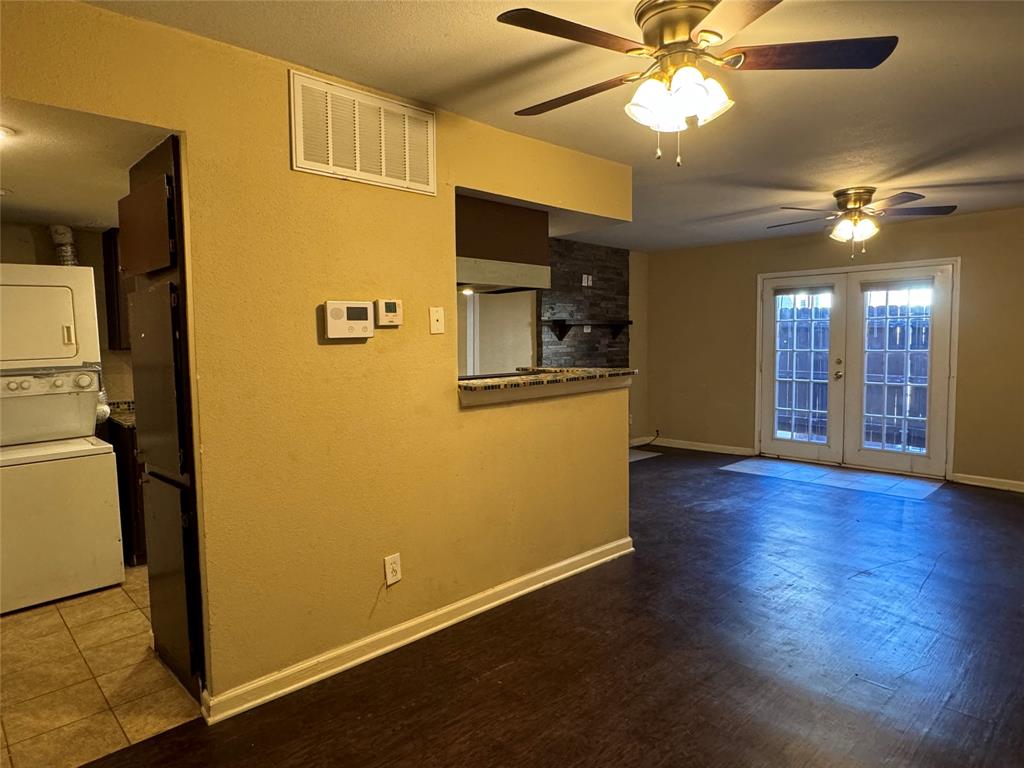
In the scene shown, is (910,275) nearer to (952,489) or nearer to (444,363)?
(952,489)

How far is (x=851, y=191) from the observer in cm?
408

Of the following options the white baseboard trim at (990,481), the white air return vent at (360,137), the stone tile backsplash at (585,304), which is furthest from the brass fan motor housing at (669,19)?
the white baseboard trim at (990,481)

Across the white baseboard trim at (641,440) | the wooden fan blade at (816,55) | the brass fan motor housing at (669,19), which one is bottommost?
the white baseboard trim at (641,440)

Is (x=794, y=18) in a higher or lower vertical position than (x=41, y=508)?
higher

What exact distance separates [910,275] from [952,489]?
189cm

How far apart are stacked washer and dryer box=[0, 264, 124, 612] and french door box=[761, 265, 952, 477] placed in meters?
5.87

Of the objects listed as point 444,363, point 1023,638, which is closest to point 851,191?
point 1023,638

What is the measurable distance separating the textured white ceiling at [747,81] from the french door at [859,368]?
1.63 meters

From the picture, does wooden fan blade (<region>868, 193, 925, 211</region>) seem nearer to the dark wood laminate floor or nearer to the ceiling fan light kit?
the dark wood laminate floor

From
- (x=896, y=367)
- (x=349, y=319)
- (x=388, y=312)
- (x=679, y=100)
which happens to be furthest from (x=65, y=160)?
(x=896, y=367)

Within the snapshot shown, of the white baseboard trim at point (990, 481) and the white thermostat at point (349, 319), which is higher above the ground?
the white thermostat at point (349, 319)

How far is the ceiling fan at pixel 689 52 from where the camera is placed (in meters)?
1.54

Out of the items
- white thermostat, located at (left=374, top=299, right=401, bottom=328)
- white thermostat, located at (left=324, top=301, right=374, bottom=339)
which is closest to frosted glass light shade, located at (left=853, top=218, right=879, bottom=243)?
white thermostat, located at (left=374, top=299, right=401, bottom=328)

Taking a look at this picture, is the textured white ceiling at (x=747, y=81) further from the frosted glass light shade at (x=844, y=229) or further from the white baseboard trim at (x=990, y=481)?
the white baseboard trim at (x=990, y=481)
